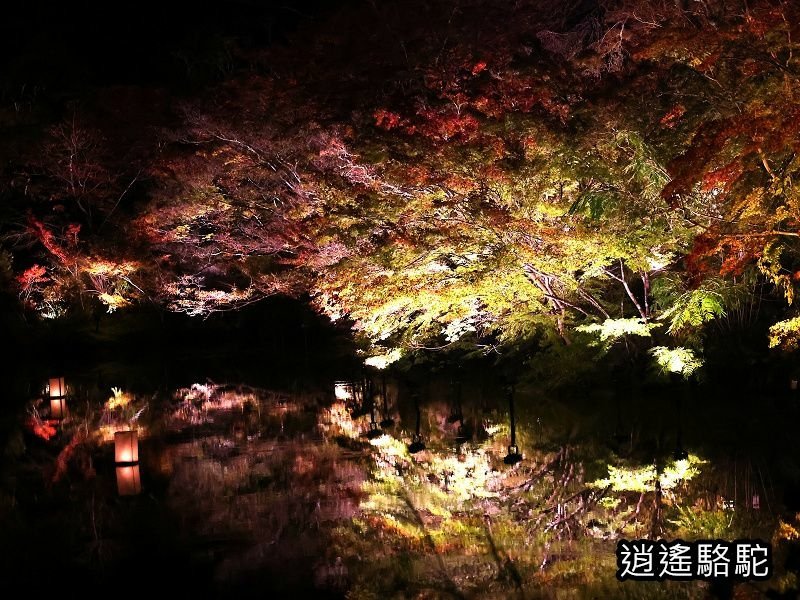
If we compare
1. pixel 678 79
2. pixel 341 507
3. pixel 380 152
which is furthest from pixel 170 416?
pixel 678 79

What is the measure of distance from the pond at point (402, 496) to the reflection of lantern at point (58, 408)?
1.06ft

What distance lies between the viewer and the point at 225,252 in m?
22.8

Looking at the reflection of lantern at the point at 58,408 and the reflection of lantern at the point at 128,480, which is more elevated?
the reflection of lantern at the point at 58,408

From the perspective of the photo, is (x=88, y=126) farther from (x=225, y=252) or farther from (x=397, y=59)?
(x=397, y=59)

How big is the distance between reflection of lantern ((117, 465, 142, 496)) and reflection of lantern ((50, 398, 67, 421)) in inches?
224

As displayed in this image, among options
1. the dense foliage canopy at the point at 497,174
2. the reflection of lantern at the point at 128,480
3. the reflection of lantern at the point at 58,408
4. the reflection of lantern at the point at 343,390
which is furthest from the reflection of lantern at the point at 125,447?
the reflection of lantern at the point at 343,390

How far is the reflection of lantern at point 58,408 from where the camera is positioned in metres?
15.9

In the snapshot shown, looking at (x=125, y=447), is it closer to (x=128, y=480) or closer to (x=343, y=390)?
(x=128, y=480)

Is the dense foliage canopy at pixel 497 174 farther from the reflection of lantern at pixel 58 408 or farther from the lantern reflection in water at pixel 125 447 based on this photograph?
the reflection of lantern at pixel 58 408

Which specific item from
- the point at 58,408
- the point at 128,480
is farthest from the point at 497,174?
the point at 58,408

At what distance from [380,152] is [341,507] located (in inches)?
248

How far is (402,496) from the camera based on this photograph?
30.2 ft

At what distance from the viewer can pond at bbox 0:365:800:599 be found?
6723 millimetres

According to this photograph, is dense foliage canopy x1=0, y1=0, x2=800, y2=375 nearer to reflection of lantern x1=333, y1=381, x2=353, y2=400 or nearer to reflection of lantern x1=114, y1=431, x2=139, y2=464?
reflection of lantern x1=333, y1=381, x2=353, y2=400
